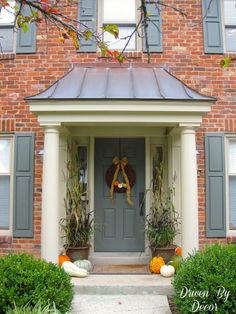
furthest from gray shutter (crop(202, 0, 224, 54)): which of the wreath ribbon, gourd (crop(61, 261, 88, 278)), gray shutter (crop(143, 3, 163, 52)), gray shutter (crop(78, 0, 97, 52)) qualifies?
gourd (crop(61, 261, 88, 278))

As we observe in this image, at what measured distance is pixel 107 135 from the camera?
276 inches

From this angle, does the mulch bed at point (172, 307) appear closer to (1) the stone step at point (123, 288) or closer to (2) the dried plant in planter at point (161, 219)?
(1) the stone step at point (123, 288)

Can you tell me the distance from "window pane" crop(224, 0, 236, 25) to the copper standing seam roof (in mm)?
1613

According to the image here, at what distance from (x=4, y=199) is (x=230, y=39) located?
495 centimetres

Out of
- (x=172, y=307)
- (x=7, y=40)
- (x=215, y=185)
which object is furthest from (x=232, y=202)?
(x=7, y=40)

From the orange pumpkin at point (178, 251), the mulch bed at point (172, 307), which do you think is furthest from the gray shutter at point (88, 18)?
the mulch bed at point (172, 307)

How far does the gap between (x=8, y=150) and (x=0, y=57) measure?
1.68 metres

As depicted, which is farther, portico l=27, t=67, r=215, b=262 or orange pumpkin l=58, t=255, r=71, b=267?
orange pumpkin l=58, t=255, r=71, b=267

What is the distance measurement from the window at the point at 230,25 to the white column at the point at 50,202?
3668 mm

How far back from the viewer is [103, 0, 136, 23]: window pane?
743 centimetres

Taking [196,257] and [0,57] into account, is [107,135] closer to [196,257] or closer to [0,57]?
[0,57]

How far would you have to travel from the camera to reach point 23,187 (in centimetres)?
673

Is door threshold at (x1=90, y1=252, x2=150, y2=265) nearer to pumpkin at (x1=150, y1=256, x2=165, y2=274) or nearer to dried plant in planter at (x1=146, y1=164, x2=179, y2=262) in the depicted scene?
dried plant in planter at (x1=146, y1=164, x2=179, y2=262)

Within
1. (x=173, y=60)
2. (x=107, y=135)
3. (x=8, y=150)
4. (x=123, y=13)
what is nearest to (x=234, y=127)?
(x=173, y=60)
